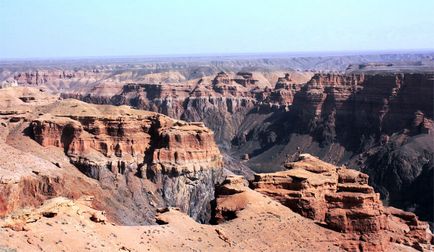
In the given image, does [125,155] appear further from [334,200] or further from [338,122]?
[338,122]

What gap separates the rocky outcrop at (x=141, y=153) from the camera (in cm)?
8250

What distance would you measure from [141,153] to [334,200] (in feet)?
142

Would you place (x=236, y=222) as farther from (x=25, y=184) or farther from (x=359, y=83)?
(x=359, y=83)

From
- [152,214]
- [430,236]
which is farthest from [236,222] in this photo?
[152,214]

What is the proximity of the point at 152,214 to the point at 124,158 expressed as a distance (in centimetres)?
1110

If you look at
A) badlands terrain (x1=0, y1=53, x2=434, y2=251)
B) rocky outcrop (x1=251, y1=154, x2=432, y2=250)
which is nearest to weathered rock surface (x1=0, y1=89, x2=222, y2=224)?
badlands terrain (x1=0, y1=53, x2=434, y2=251)

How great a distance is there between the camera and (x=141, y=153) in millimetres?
87438

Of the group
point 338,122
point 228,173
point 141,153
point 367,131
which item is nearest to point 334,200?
point 141,153

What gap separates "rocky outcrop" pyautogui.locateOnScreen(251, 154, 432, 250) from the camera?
47.9m

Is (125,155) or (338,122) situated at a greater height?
(125,155)

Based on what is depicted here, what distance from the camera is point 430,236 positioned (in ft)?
212

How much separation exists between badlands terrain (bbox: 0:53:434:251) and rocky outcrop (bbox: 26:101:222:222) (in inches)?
6.8

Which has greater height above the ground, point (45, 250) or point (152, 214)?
point (45, 250)

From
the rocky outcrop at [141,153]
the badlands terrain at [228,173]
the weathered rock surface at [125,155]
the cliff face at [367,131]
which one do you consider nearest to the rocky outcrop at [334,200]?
the badlands terrain at [228,173]
